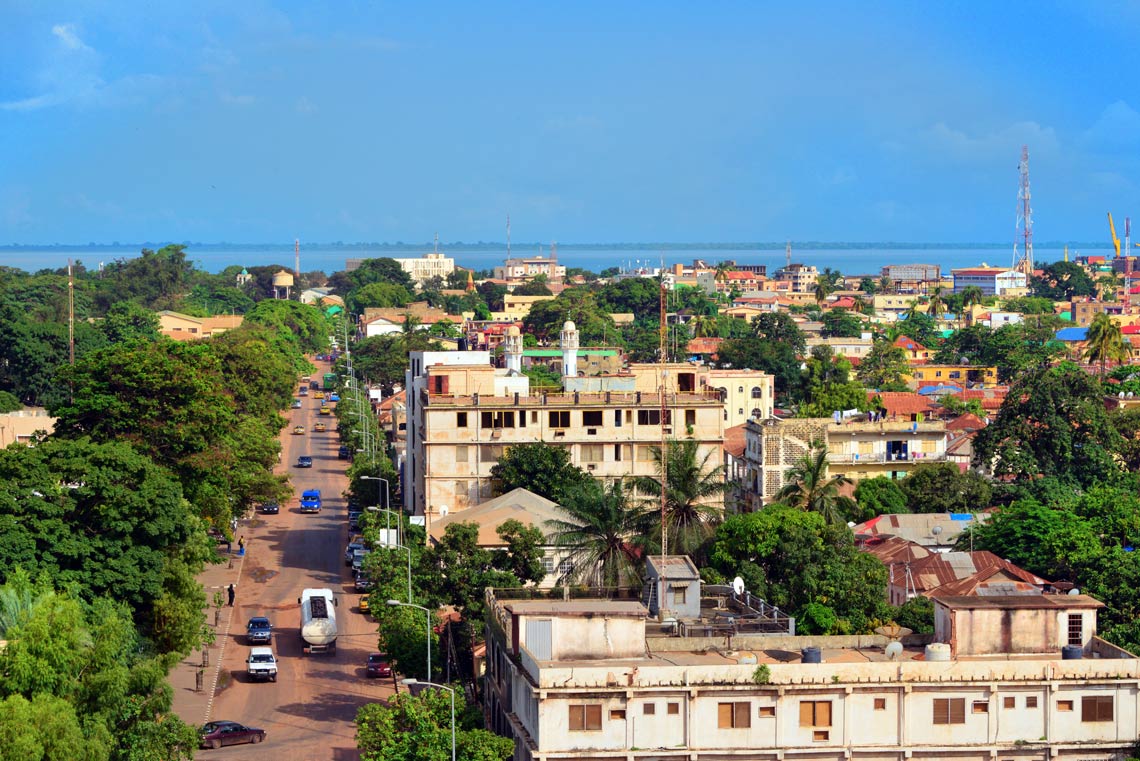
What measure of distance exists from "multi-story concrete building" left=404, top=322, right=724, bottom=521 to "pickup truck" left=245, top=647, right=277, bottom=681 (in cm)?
1896

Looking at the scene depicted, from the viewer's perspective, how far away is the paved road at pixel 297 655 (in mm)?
47281

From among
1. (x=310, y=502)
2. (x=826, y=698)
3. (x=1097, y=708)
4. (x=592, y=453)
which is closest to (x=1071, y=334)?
(x=310, y=502)

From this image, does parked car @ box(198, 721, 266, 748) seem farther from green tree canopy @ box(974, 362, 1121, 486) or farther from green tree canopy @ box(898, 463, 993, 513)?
green tree canopy @ box(974, 362, 1121, 486)

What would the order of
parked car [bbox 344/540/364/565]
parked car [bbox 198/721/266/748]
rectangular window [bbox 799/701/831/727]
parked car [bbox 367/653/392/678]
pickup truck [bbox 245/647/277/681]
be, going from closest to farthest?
rectangular window [bbox 799/701/831/727] < parked car [bbox 198/721/266/748] < pickup truck [bbox 245/647/277/681] < parked car [bbox 367/653/392/678] < parked car [bbox 344/540/364/565]

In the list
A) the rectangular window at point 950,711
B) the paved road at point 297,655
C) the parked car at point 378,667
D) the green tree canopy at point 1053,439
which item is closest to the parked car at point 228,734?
the paved road at point 297,655

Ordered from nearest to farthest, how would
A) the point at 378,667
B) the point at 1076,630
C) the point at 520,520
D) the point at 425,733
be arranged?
the point at 425,733, the point at 1076,630, the point at 378,667, the point at 520,520

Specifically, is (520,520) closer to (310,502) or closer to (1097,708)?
(1097,708)

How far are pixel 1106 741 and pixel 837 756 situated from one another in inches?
210

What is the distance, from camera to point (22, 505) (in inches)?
2002

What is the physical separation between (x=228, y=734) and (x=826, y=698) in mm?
17538

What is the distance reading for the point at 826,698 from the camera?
35.8 meters

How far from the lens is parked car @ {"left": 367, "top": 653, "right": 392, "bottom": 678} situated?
54.3 metres

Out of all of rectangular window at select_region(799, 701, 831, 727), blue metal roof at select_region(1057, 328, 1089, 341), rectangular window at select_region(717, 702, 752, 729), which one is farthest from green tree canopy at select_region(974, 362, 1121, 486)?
blue metal roof at select_region(1057, 328, 1089, 341)

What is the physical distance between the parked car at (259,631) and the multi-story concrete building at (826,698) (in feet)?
74.1
